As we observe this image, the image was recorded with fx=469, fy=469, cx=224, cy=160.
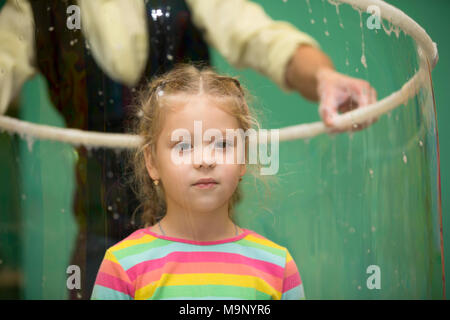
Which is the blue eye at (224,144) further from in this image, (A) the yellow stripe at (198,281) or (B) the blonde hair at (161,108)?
(A) the yellow stripe at (198,281)

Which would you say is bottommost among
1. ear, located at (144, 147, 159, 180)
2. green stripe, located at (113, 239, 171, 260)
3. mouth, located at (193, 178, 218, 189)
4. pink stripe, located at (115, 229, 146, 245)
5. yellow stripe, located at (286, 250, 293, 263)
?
yellow stripe, located at (286, 250, 293, 263)

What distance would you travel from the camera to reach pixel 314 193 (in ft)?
1.69

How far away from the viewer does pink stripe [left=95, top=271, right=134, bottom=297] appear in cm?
47

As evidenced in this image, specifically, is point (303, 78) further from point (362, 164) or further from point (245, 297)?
point (245, 297)

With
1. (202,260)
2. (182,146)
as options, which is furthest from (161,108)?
(202,260)

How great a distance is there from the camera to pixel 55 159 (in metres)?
0.52

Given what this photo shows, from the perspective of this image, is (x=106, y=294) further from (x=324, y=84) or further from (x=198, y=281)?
(x=324, y=84)

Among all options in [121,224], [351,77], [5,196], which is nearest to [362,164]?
[351,77]

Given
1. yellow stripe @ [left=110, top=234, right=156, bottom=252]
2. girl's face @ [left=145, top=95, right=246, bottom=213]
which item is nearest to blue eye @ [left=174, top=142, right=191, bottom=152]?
girl's face @ [left=145, top=95, right=246, bottom=213]

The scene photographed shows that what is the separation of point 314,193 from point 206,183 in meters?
0.13

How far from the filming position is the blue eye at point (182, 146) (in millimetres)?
458

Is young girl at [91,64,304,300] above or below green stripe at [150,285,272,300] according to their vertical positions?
above

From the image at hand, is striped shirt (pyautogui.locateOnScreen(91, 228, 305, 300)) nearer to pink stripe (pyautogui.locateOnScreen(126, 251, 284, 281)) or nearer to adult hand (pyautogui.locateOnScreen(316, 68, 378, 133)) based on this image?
pink stripe (pyautogui.locateOnScreen(126, 251, 284, 281))

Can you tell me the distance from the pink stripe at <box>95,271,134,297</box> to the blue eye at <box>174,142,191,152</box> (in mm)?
144
